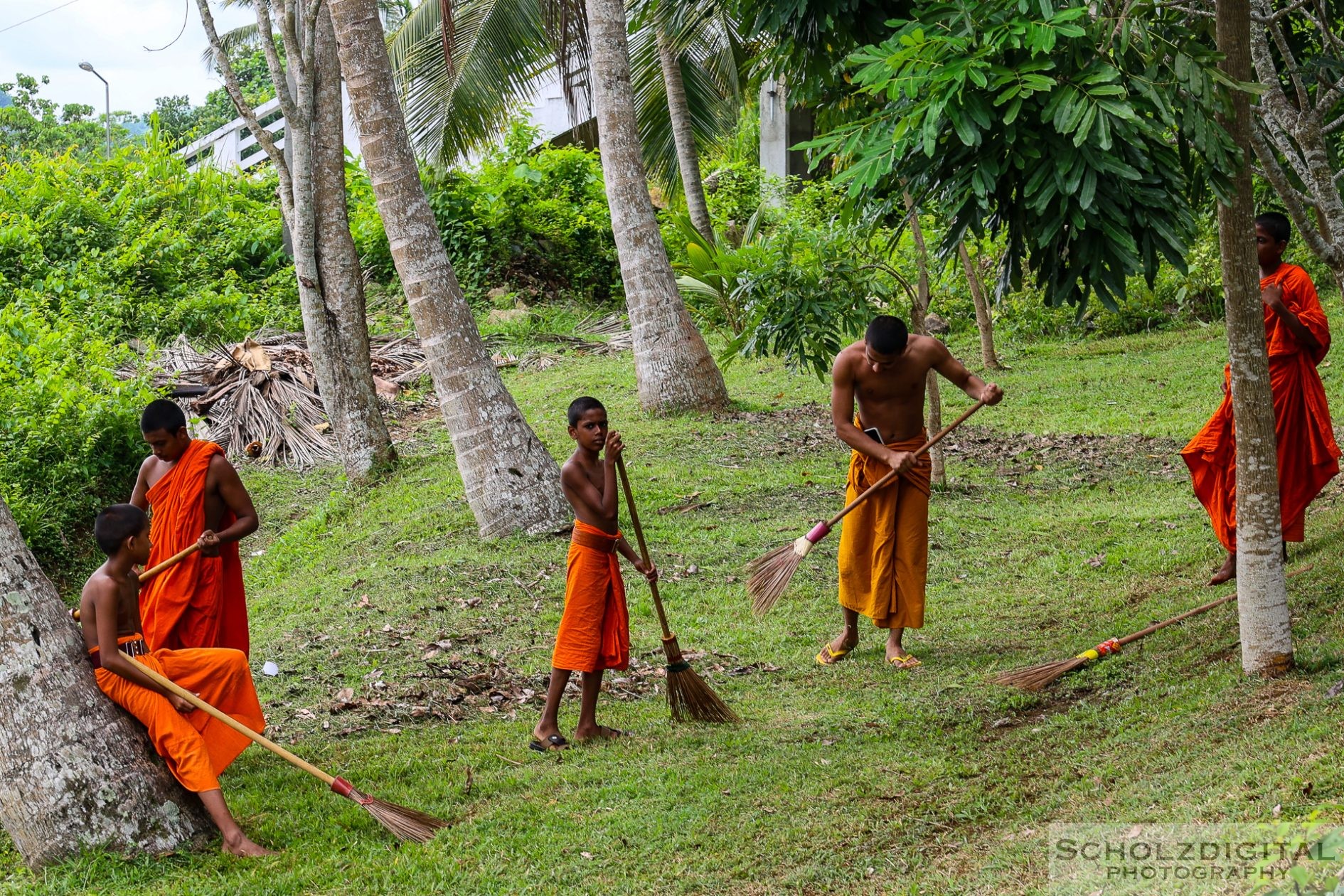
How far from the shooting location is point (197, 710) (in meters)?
4.82

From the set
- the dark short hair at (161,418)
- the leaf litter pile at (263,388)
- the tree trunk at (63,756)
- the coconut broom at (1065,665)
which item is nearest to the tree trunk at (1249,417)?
the coconut broom at (1065,665)

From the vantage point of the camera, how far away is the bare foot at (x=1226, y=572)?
22.4ft

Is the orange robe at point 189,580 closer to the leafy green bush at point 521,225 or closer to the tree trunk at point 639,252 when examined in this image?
the tree trunk at point 639,252

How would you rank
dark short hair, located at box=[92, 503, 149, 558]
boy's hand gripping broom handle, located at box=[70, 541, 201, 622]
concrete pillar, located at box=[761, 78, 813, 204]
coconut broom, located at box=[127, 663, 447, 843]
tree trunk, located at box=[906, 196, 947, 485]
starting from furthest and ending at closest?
concrete pillar, located at box=[761, 78, 813, 204] → tree trunk, located at box=[906, 196, 947, 485] → boy's hand gripping broom handle, located at box=[70, 541, 201, 622] → dark short hair, located at box=[92, 503, 149, 558] → coconut broom, located at box=[127, 663, 447, 843]

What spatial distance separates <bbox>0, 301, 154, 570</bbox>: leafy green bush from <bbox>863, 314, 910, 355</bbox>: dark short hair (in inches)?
317

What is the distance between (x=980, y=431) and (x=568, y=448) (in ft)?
13.8

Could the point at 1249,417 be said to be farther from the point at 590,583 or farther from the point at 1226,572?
the point at 590,583

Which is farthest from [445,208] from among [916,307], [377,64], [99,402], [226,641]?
[226,641]

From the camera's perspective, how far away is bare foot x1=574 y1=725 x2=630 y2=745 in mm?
5562

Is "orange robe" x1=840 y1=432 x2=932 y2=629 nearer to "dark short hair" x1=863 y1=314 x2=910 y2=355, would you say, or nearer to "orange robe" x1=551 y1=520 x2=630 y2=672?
"dark short hair" x1=863 y1=314 x2=910 y2=355

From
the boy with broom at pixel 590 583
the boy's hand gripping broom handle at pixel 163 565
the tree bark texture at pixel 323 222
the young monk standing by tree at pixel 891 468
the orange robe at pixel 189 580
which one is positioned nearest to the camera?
the boy's hand gripping broom handle at pixel 163 565

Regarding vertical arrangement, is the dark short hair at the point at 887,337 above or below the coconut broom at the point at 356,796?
above

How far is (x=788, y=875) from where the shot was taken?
404 centimetres

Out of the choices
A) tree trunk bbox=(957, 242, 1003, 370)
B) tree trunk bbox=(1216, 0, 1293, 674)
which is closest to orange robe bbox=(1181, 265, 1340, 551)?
tree trunk bbox=(1216, 0, 1293, 674)
